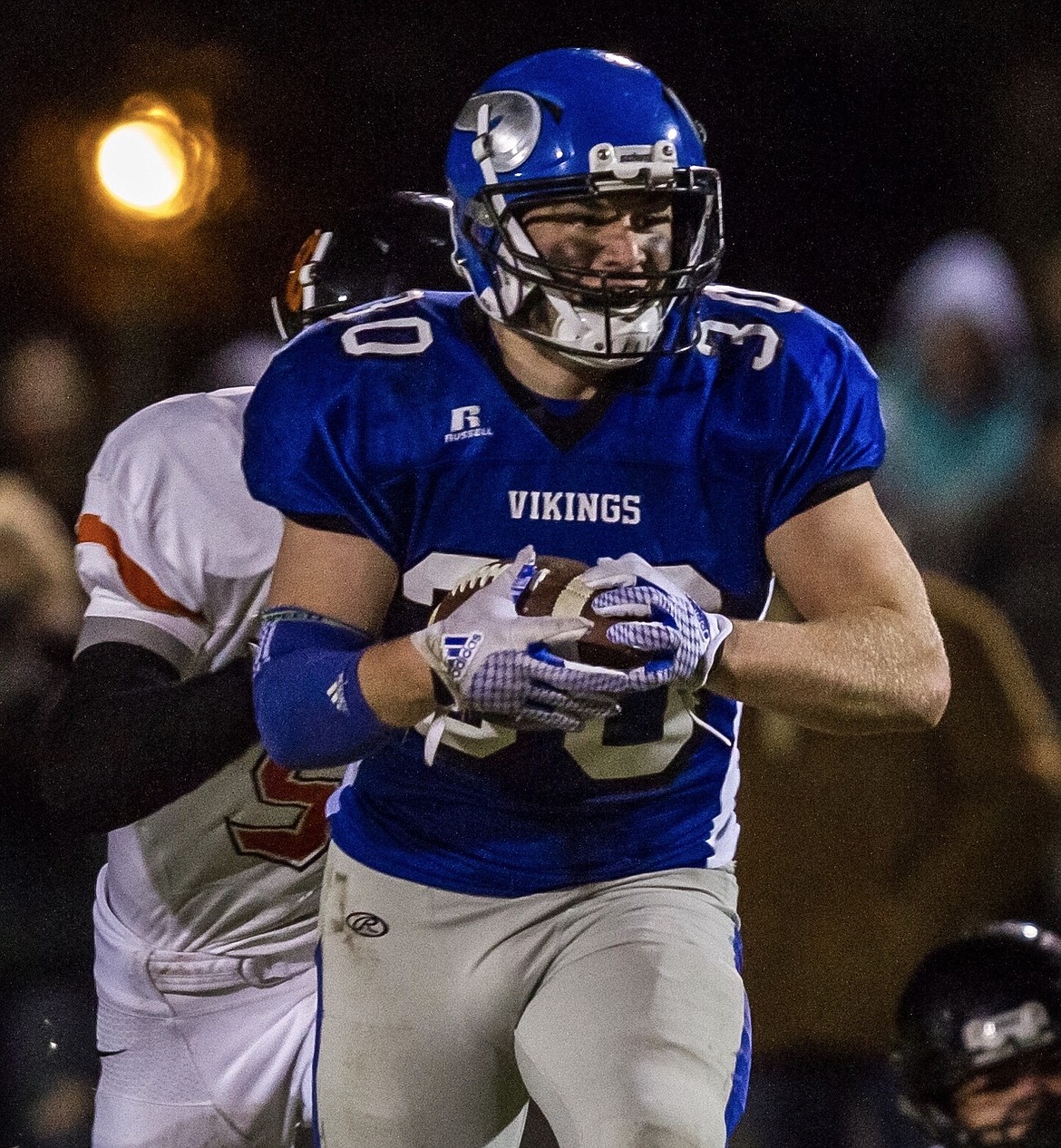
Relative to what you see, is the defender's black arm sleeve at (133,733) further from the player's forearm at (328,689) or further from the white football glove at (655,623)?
the white football glove at (655,623)

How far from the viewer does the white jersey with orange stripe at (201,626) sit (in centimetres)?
163

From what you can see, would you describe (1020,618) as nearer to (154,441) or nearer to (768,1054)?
(768,1054)

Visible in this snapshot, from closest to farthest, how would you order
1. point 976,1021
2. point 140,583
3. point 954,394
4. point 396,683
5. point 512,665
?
point 512,665, point 396,683, point 140,583, point 976,1021, point 954,394

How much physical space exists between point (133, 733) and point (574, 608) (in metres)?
0.58

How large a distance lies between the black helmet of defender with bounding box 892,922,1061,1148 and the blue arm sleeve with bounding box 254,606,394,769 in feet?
2.72

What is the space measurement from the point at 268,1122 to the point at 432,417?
0.88m

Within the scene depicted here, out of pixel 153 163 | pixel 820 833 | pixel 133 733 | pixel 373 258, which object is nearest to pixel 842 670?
pixel 133 733

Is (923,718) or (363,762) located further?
(363,762)

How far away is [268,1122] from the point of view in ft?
5.79

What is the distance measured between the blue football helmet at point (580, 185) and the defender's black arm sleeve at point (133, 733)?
46 cm

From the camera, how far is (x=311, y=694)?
1261 millimetres

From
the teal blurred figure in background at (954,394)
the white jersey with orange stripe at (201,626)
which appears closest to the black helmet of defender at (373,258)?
the white jersey with orange stripe at (201,626)

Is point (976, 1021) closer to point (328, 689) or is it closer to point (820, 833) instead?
point (820, 833)

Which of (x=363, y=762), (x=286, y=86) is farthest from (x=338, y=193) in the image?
(x=363, y=762)
